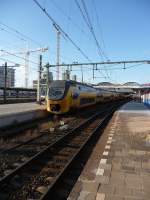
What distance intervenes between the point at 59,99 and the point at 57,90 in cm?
92

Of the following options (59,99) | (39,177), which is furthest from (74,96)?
(39,177)

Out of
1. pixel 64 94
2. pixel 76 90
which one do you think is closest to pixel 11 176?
pixel 64 94

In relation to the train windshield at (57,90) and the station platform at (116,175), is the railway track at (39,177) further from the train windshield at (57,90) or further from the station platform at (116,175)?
the train windshield at (57,90)

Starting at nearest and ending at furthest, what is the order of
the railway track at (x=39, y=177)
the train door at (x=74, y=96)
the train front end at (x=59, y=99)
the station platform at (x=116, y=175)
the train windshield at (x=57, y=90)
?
the station platform at (x=116, y=175) < the railway track at (x=39, y=177) < the train front end at (x=59, y=99) < the train windshield at (x=57, y=90) < the train door at (x=74, y=96)

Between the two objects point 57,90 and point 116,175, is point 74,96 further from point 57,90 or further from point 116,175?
point 116,175

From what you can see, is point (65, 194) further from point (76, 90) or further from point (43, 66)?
point (43, 66)

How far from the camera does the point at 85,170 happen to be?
8.01 meters

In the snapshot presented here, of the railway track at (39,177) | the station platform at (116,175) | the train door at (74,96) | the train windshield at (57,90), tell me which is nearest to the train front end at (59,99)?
the train windshield at (57,90)

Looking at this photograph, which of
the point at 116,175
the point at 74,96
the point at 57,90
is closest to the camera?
the point at 116,175

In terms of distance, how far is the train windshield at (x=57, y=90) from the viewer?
23.6m

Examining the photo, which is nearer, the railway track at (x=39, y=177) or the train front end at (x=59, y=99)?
the railway track at (x=39, y=177)

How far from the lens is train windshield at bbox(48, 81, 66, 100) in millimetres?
23595

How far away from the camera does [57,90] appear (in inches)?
944

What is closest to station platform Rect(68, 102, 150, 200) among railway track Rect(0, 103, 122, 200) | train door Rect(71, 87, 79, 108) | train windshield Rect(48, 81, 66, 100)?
railway track Rect(0, 103, 122, 200)
